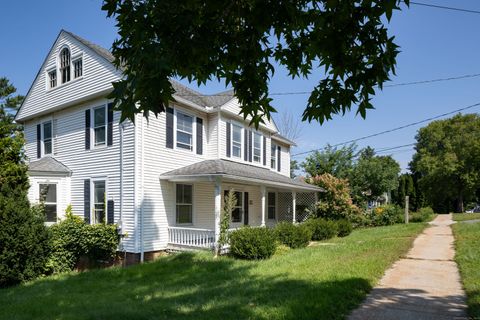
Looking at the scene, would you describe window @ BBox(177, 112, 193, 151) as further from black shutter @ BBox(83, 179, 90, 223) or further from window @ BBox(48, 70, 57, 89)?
window @ BBox(48, 70, 57, 89)

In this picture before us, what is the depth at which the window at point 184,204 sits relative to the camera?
1455 centimetres

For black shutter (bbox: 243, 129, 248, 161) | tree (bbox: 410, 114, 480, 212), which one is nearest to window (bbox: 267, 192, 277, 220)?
black shutter (bbox: 243, 129, 248, 161)

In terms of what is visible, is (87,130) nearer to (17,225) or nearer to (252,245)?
(17,225)

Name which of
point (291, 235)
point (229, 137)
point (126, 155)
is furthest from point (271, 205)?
point (126, 155)

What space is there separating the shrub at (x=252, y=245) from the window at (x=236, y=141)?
5.49m

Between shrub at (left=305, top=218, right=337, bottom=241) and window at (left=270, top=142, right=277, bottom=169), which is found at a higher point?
window at (left=270, top=142, right=277, bottom=169)

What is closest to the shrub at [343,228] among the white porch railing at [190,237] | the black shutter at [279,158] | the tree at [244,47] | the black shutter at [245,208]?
the black shutter at [245,208]

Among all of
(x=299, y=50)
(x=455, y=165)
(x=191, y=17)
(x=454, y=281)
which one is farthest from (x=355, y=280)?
(x=455, y=165)

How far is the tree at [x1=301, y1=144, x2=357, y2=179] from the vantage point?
2434cm

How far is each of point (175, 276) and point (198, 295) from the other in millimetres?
2773

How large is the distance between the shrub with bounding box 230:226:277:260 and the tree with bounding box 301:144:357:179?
42.8ft

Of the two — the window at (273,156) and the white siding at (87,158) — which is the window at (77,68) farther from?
the window at (273,156)

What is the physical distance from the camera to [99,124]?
46.3 feet

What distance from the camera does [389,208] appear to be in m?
24.3
